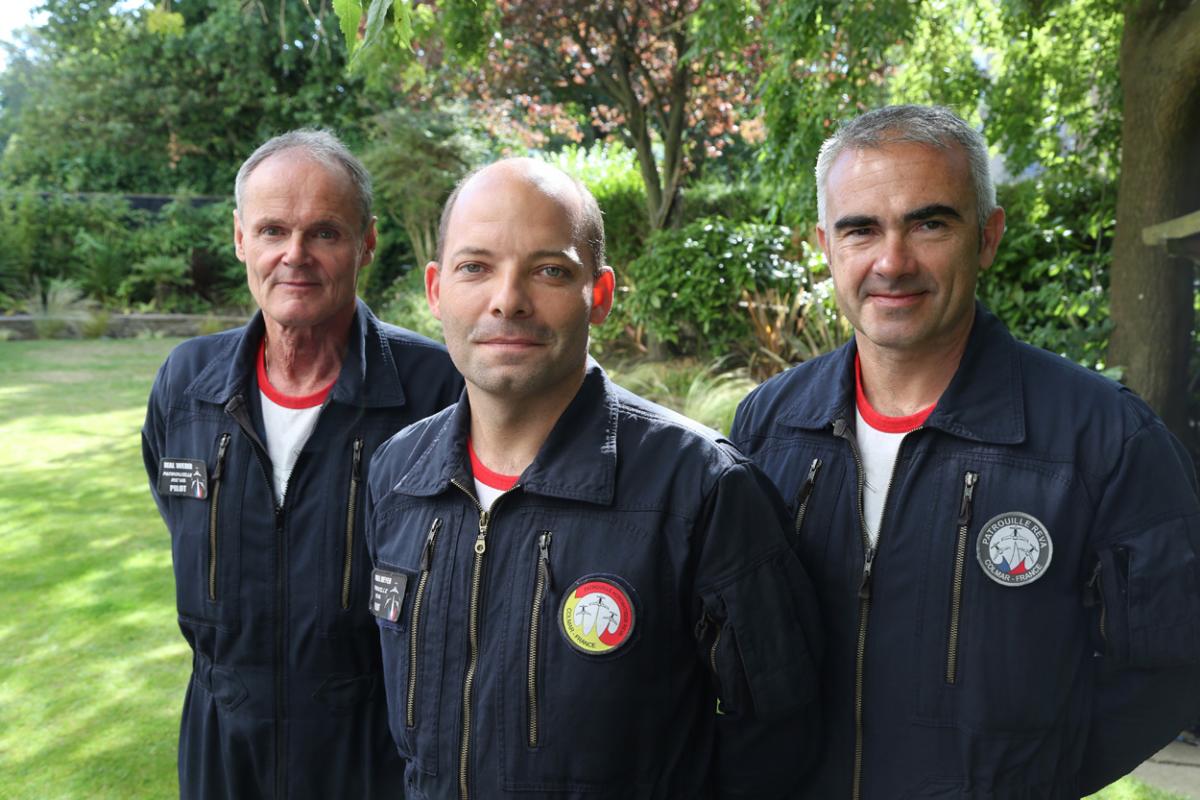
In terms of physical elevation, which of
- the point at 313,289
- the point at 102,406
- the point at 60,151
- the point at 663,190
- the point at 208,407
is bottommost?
the point at 102,406

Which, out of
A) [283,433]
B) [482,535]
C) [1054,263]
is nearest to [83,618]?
[283,433]

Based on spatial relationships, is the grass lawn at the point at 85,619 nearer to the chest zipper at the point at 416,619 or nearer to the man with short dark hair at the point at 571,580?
the man with short dark hair at the point at 571,580

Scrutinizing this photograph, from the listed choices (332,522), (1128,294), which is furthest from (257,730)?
(1128,294)

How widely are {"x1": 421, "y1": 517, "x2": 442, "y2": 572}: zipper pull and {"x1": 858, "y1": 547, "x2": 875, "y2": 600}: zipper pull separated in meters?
0.73

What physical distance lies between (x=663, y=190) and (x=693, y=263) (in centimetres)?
155

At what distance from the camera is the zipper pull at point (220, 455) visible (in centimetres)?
227

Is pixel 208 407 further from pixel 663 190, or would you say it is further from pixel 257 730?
pixel 663 190

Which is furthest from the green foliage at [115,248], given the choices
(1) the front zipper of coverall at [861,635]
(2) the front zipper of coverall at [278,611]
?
(1) the front zipper of coverall at [861,635]

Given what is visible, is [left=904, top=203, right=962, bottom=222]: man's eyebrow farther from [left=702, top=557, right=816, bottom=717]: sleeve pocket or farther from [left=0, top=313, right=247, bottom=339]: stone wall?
[left=0, top=313, right=247, bottom=339]: stone wall

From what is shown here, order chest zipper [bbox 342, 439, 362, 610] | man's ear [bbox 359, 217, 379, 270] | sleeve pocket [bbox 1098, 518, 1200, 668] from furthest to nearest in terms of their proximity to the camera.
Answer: man's ear [bbox 359, 217, 379, 270], chest zipper [bbox 342, 439, 362, 610], sleeve pocket [bbox 1098, 518, 1200, 668]

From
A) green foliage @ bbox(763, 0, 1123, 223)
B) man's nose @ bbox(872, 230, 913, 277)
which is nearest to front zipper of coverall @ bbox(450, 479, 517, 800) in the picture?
man's nose @ bbox(872, 230, 913, 277)

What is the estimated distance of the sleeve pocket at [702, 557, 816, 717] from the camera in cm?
162

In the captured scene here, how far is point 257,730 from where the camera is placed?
224 cm

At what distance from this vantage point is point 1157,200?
14.8 ft
